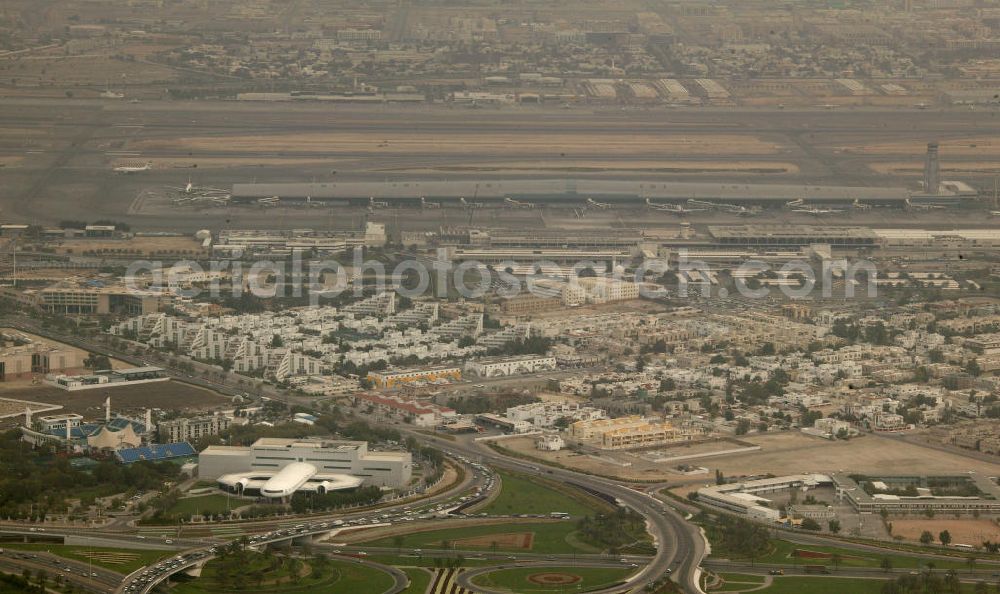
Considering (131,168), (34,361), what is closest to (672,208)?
(131,168)

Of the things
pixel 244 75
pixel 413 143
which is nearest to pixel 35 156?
pixel 413 143

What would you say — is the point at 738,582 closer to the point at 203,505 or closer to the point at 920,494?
the point at 920,494

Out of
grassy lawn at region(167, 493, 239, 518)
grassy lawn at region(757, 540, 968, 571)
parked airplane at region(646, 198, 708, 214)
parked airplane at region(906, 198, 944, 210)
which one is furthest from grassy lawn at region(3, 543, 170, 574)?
parked airplane at region(906, 198, 944, 210)

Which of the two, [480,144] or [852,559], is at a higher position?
[480,144]

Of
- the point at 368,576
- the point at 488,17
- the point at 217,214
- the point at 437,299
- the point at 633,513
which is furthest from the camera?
the point at 488,17

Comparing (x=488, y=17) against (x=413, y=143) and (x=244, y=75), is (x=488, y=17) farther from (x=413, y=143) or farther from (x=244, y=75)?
(x=413, y=143)

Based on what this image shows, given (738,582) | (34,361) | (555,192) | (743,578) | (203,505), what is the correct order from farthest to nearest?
(555,192) → (34,361) → (203,505) → (743,578) → (738,582)

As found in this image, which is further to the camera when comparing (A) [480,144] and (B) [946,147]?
(B) [946,147]

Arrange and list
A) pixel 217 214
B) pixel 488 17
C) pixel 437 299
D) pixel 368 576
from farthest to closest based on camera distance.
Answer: pixel 488 17 < pixel 217 214 < pixel 437 299 < pixel 368 576
